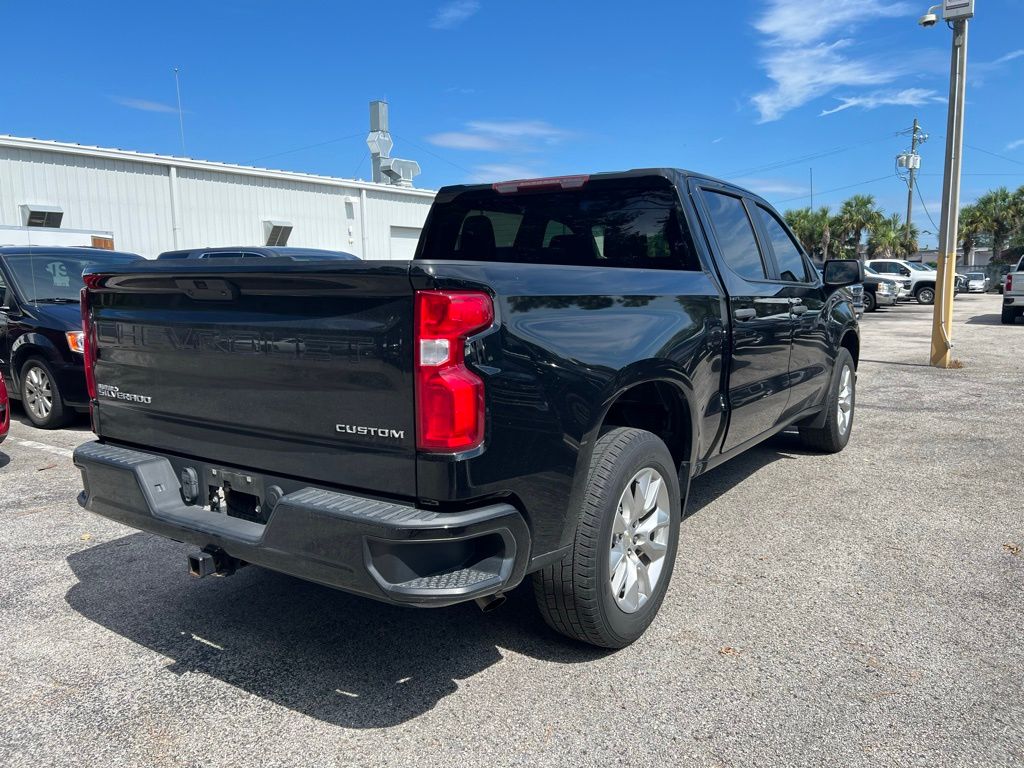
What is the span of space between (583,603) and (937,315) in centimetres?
1128

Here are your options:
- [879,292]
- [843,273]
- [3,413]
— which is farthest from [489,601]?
[879,292]

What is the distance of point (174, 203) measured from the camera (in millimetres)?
18094

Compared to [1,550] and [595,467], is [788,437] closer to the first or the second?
[595,467]

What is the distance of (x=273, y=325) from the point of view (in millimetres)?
2619

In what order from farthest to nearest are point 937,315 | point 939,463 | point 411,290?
point 937,315 < point 939,463 < point 411,290

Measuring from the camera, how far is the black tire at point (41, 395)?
7266 mm

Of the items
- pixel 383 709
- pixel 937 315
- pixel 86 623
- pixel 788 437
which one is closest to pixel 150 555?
pixel 86 623

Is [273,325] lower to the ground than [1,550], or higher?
higher

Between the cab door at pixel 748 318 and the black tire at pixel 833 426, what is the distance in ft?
4.20

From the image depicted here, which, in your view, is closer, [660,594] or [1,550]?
[660,594]

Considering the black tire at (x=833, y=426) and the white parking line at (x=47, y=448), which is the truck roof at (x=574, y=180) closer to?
the black tire at (x=833, y=426)

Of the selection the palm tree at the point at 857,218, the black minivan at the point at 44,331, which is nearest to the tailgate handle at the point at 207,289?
the black minivan at the point at 44,331

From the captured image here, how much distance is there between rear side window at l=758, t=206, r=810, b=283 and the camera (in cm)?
497

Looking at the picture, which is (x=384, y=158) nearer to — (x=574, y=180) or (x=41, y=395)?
(x=41, y=395)
